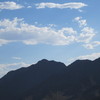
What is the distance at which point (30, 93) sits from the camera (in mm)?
191750

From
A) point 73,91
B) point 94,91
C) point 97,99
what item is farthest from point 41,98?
point 97,99

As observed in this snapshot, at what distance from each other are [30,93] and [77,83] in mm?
30195

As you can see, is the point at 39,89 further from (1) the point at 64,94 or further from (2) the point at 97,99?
(2) the point at 97,99

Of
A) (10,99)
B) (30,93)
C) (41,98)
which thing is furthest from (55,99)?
(10,99)

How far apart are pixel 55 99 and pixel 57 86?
20.0 meters

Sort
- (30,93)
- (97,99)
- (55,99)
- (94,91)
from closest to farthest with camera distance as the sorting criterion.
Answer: (97,99), (94,91), (55,99), (30,93)

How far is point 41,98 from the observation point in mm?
180375

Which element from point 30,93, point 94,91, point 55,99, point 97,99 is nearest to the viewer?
point 97,99

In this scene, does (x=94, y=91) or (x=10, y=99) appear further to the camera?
(x=10, y=99)

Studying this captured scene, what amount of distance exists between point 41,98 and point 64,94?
48.5 ft

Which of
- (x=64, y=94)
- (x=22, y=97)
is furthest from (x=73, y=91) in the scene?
(x=22, y=97)

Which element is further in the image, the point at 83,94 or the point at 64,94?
the point at 64,94

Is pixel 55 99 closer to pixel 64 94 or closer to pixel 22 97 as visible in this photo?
pixel 64 94

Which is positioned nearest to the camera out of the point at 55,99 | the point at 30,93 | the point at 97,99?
the point at 97,99
